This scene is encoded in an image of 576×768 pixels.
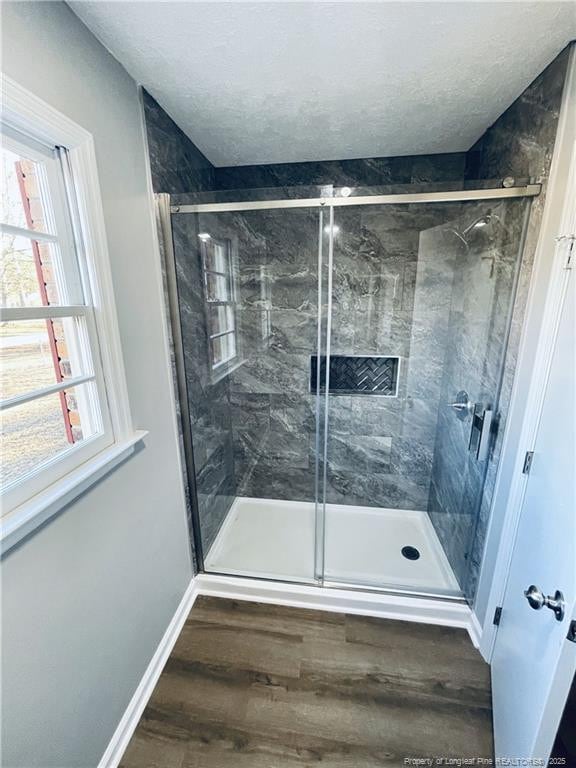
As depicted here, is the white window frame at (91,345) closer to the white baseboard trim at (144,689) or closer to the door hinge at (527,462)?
the white baseboard trim at (144,689)

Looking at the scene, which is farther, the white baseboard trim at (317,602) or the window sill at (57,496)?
the white baseboard trim at (317,602)

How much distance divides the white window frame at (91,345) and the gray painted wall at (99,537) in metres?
0.05

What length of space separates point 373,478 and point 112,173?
7.93 feet

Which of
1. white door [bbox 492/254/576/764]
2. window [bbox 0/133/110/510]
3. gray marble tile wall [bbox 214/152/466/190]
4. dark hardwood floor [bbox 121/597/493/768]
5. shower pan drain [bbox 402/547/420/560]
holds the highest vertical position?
gray marble tile wall [bbox 214/152/466/190]

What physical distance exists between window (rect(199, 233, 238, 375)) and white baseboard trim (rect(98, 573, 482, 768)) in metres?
1.34

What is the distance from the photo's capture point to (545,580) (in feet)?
3.09

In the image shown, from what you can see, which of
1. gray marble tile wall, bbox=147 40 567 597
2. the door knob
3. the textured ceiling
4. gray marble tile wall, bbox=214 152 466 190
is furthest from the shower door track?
the door knob

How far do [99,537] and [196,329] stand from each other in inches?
45.2

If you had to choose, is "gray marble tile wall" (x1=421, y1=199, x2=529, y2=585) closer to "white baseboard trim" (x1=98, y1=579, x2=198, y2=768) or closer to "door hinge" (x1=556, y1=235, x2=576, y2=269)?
"door hinge" (x1=556, y1=235, x2=576, y2=269)

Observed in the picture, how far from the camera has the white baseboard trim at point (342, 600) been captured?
1.66 metres

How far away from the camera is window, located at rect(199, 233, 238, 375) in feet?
6.50

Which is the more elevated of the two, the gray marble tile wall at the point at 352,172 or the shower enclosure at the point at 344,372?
the gray marble tile wall at the point at 352,172

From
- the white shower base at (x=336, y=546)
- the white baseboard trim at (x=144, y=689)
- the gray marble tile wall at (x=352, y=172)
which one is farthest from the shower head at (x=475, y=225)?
the white baseboard trim at (x=144, y=689)

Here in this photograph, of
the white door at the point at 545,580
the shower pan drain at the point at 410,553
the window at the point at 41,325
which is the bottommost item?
Result: the shower pan drain at the point at 410,553
